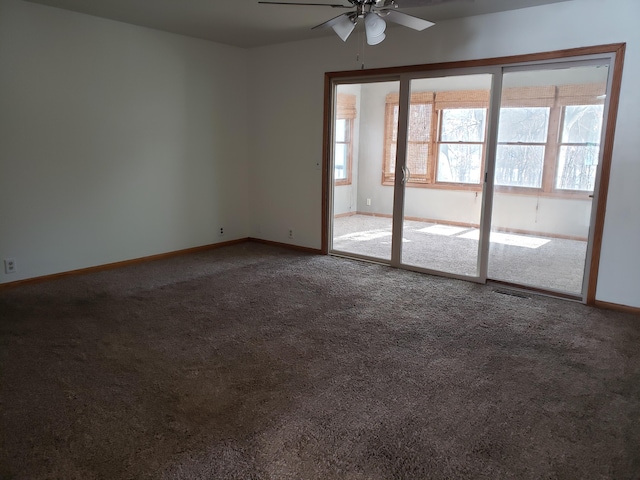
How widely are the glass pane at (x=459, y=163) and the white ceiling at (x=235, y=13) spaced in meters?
1.32

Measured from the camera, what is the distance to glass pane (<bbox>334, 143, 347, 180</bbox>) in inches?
231

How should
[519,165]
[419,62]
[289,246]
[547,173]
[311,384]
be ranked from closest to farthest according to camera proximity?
[311,384] < [547,173] < [519,165] < [419,62] < [289,246]

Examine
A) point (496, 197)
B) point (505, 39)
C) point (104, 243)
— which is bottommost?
point (104, 243)

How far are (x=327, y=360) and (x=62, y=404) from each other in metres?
1.52

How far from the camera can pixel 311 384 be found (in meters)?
2.73

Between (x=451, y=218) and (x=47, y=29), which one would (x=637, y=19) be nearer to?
(x=451, y=218)

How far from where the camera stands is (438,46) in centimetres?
471

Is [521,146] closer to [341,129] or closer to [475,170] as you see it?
[475,170]

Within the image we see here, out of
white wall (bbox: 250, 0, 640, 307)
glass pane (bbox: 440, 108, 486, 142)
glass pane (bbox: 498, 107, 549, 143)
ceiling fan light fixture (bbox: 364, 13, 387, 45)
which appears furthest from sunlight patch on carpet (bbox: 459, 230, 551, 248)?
ceiling fan light fixture (bbox: 364, 13, 387, 45)

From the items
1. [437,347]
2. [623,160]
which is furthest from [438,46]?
[437,347]

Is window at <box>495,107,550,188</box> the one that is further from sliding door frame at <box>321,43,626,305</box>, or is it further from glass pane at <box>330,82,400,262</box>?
glass pane at <box>330,82,400,262</box>

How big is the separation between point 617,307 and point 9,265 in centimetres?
546

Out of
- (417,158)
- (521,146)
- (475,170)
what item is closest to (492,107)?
(521,146)

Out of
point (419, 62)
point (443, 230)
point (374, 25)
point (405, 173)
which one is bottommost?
point (443, 230)
